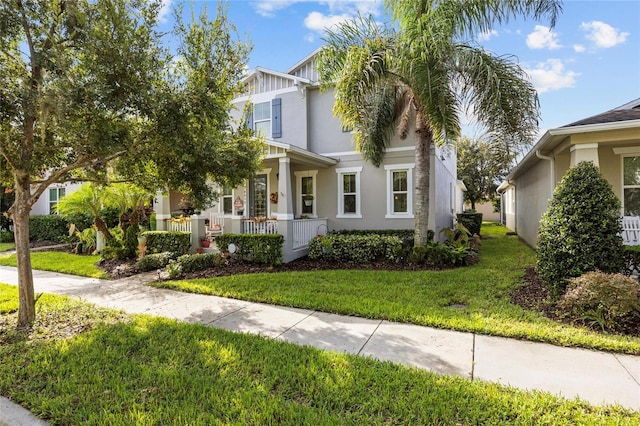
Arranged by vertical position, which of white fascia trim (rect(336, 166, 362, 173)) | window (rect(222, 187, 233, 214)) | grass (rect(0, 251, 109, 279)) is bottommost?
grass (rect(0, 251, 109, 279))

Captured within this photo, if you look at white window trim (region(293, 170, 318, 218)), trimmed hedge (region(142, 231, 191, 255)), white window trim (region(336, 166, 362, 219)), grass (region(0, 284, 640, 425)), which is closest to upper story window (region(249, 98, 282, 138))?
white window trim (region(293, 170, 318, 218))

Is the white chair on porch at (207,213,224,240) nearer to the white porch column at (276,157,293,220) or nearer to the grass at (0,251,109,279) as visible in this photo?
the white porch column at (276,157,293,220)

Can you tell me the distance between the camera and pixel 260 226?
1071 centimetres

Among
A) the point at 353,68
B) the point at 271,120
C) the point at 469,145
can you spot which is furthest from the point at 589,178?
the point at 469,145

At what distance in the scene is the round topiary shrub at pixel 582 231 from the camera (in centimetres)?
526

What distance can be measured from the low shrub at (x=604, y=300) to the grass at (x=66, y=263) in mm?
10271

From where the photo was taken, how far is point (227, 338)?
166 inches

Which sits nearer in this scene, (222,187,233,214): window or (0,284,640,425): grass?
(0,284,640,425): grass

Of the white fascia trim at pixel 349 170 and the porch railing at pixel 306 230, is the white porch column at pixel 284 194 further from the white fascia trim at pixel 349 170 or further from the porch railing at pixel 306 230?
the white fascia trim at pixel 349 170

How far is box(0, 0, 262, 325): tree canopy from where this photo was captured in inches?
165

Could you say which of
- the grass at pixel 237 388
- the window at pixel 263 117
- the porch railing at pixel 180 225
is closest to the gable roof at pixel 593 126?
the grass at pixel 237 388

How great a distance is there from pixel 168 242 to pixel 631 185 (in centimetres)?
1355

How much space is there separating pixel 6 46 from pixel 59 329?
13.3 feet

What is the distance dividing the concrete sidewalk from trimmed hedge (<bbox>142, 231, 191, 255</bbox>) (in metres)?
4.45
